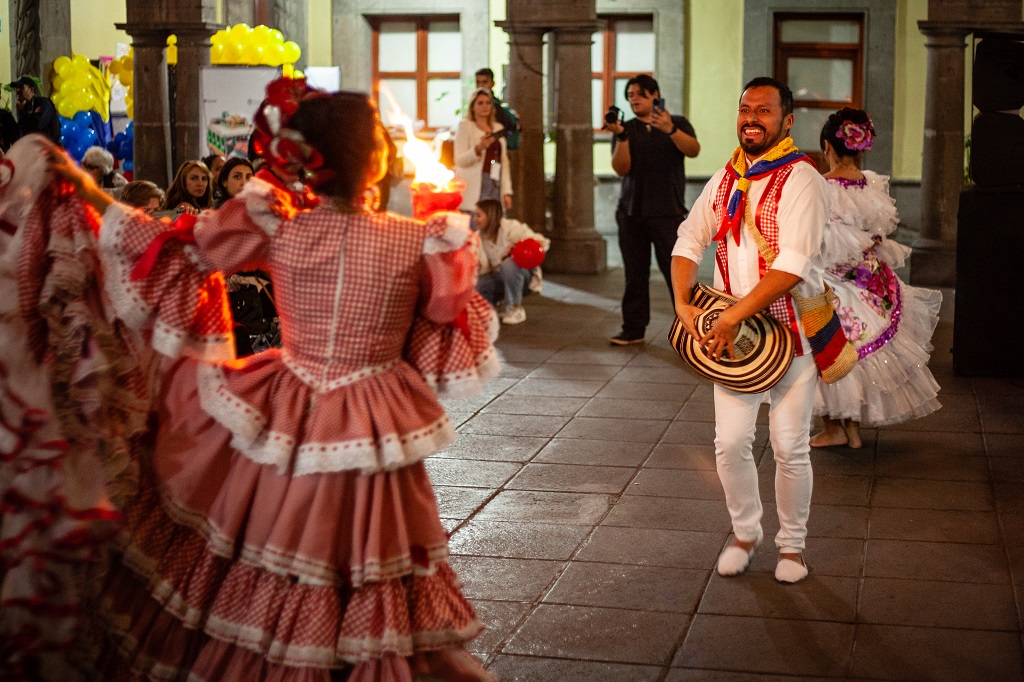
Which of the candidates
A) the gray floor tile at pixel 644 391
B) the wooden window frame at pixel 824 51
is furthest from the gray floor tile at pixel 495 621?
the wooden window frame at pixel 824 51

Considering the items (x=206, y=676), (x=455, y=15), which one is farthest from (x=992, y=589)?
(x=455, y=15)

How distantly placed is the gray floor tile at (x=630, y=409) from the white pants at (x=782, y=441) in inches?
111

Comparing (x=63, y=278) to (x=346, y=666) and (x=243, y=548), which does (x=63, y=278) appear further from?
(x=346, y=666)

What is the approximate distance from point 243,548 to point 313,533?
0.75 feet

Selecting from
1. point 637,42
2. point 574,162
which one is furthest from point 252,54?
point 637,42

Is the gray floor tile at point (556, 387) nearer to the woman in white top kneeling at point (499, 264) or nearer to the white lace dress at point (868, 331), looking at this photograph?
Answer: the white lace dress at point (868, 331)

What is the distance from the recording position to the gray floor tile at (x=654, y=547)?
5.24 meters

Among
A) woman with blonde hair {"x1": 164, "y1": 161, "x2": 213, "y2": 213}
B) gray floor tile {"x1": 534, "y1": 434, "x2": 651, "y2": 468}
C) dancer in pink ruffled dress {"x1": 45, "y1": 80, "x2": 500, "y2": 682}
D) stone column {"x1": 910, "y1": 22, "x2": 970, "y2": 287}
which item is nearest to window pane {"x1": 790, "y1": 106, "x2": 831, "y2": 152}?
stone column {"x1": 910, "y1": 22, "x2": 970, "y2": 287}

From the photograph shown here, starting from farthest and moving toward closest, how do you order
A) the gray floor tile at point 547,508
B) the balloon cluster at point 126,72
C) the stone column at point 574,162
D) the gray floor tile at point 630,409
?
the balloon cluster at point 126,72
the stone column at point 574,162
the gray floor tile at point 630,409
the gray floor tile at point 547,508

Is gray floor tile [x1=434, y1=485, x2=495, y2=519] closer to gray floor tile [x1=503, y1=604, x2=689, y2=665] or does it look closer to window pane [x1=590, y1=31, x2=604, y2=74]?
gray floor tile [x1=503, y1=604, x2=689, y2=665]

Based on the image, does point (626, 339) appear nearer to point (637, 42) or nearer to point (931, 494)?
point (931, 494)

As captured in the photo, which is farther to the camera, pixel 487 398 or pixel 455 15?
pixel 455 15

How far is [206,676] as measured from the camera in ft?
11.9

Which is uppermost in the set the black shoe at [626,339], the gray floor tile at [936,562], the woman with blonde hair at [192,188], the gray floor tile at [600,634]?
the woman with blonde hair at [192,188]
